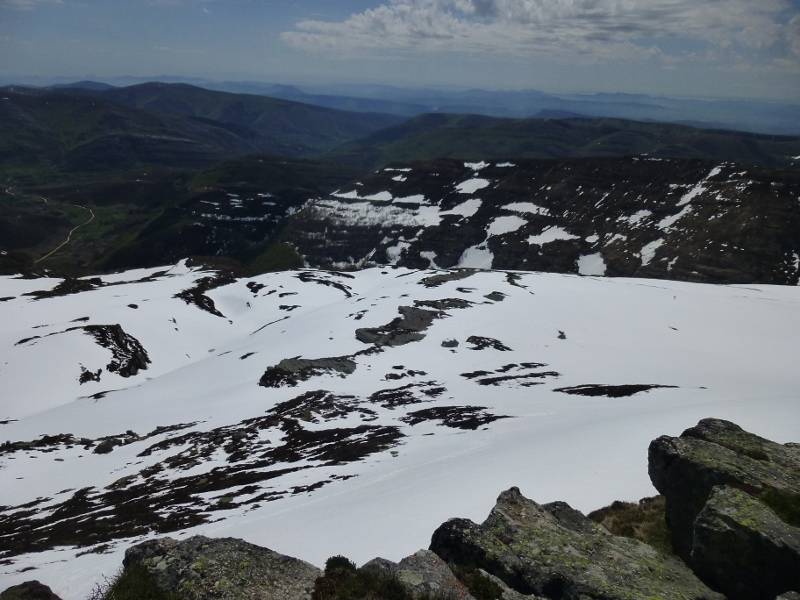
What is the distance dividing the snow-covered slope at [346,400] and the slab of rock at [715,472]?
4845 mm

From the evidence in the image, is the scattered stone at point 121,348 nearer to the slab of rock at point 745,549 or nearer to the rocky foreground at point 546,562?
the rocky foreground at point 546,562

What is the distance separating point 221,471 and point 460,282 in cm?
6680

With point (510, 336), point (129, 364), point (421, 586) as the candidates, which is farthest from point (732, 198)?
point (421, 586)

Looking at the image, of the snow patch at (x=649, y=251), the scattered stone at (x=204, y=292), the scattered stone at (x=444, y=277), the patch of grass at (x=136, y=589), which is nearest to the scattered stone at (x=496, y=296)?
the scattered stone at (x=444, y=277)

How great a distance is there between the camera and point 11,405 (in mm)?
64750

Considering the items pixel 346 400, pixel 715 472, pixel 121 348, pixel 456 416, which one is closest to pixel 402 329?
pixel 346 400

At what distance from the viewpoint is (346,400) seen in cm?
5328

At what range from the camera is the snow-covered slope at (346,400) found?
1032 inches

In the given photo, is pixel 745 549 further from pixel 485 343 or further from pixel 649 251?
pixel 649 251

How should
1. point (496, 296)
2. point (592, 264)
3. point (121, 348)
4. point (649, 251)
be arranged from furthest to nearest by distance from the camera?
1. point (592, 264)
2. point (649, 251)
3. point (496, 296)
4. point (121, 348)

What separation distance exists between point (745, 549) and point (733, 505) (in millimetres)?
1330

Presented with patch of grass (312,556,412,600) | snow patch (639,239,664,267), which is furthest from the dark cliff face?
patch of grass (312,556,412,600)

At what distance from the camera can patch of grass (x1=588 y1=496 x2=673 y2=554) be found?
17.8m

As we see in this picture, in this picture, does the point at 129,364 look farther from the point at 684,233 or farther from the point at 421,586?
the point at 684,233
